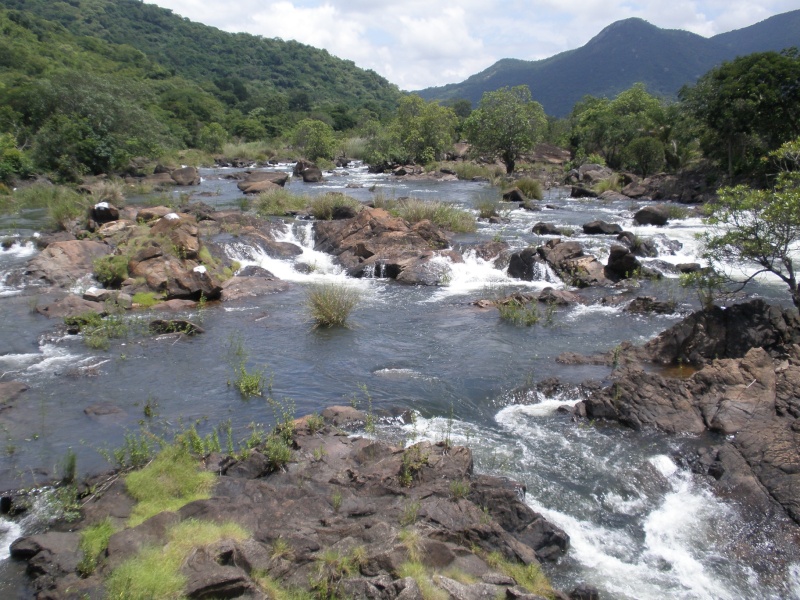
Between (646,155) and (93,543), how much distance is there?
4312 cm

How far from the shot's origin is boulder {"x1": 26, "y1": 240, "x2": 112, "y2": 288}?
16812 millimetres

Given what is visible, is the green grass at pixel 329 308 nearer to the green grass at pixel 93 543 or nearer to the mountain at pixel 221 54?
the green grass at pixel 93 543

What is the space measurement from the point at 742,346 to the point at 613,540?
566 centimetres

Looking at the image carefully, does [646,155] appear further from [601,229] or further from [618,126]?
[601,229]

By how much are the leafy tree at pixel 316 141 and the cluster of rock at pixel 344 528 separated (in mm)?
53876

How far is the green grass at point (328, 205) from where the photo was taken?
2536cm

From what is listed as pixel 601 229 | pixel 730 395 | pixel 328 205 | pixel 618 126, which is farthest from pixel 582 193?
pixel 730 395

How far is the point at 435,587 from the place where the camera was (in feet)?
17.4

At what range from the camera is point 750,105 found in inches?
1195

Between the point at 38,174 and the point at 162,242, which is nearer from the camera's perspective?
the point at 162,242

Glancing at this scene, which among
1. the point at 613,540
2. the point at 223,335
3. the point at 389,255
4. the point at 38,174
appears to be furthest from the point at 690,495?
the point at 38,174

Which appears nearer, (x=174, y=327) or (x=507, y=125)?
(x=174, y=327)

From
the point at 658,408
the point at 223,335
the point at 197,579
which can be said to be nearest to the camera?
the point at 197,579

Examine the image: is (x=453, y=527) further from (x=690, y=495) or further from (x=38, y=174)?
(x=38, y=174)
